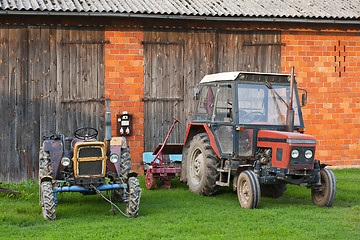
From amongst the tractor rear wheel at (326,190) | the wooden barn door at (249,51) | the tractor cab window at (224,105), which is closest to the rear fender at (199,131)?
the tractor cab window at (224,105)

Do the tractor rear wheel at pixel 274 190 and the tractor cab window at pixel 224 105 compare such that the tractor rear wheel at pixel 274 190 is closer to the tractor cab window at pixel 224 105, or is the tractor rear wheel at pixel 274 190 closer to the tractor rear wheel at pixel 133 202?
the tractor cab window at pixel 224 105

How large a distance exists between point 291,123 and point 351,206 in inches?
62.0

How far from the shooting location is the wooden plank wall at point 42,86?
11266 millimetres

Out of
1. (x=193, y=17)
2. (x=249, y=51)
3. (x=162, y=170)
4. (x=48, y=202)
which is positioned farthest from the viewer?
(x=249, y=51)

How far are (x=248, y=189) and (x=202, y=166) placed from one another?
54.0 inches

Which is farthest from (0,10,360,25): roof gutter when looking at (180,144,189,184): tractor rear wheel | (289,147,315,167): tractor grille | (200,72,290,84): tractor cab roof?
(289,147,315,167): tractor grille

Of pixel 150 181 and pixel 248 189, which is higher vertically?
pixel 248 189

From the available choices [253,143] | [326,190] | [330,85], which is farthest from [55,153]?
[330,85]

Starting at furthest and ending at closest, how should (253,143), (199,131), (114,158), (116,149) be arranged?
(199,131) < (253,143) < (116,149) < (114,158)

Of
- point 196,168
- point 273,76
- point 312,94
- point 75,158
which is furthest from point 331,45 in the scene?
point 75,158

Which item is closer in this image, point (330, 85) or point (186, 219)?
point (186, 219)

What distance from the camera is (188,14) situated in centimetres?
1179

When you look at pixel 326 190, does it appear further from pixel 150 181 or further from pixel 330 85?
pixel 330 85

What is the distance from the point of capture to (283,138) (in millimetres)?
7832
